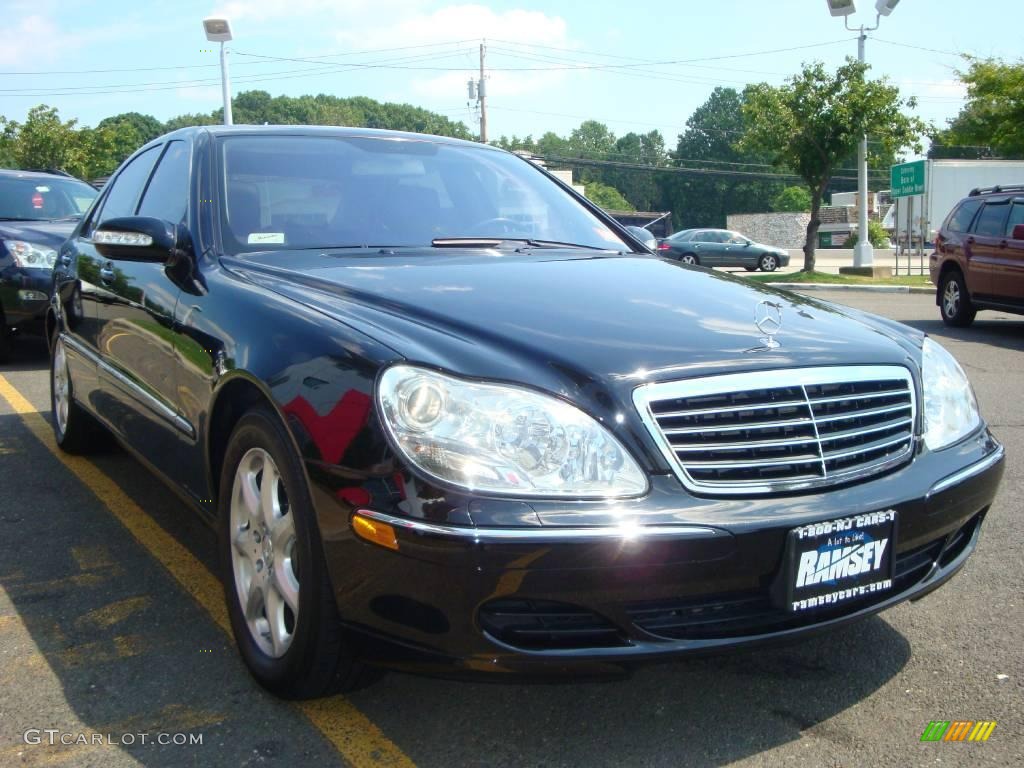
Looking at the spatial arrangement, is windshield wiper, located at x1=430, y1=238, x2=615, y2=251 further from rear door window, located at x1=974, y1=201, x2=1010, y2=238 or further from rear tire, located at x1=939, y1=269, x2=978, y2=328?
rear tire, located at x1=939, y1=269, x2=978, y2=328

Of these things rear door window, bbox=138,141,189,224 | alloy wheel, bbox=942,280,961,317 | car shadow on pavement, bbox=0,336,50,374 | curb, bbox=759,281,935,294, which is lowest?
curb, bbox=759,281,935,294

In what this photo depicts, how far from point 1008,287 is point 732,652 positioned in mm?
10465

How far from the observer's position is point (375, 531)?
7.37ft

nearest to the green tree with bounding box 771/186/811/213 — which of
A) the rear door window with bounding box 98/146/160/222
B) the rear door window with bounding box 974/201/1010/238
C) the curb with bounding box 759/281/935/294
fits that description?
the curb with bounding box 759/281/935/294

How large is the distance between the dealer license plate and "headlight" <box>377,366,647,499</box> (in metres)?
0.40

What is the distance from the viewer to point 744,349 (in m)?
2.54

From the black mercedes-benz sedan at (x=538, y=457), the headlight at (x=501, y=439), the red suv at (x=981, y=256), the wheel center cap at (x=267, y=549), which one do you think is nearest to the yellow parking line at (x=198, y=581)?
the black mercedes-benz sedan at (x=538, y=457)

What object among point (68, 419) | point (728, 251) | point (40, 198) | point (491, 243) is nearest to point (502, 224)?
point (491, 243)

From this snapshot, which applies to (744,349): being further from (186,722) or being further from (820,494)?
(186,722)

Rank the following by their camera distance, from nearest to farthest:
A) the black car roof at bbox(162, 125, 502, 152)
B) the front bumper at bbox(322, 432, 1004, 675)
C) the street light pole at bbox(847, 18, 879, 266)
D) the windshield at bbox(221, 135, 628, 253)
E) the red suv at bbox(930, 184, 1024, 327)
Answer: the front bumper at bbox(322, 432, 1004, 675) → the windshield at bbox(221, 135, 628, 253) → the black car roof at bbox(162, 125, 502, 152) → the red suv at bbox(930, 184, 1024, 327) → the street light pole at bbox(847, 18, 879, 266)

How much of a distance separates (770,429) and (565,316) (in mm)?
628

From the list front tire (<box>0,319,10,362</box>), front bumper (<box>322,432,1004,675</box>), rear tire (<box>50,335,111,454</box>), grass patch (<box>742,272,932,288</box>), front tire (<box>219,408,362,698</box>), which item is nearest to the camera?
front bumper (<box>322,432,1004,675</box>)

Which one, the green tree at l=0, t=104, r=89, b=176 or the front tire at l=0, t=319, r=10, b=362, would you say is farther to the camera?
the green tree at l=0, t=104, r=89, b=176

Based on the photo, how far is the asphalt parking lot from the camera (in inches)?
96.6
